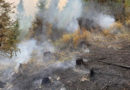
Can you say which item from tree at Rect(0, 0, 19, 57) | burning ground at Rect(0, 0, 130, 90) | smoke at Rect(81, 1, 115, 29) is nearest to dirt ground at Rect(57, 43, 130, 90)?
burning ground at Rect(0, 0, 130, 90)

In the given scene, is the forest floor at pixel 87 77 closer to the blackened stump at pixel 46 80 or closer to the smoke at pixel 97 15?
the blackened stump at pixel 46 80

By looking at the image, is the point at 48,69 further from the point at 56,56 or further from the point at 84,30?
the point at 84,30

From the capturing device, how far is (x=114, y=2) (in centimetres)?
2339

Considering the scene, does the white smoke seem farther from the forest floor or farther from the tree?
the tree

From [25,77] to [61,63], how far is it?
3.12 metres

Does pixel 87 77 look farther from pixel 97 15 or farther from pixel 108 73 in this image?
pixel 97 15

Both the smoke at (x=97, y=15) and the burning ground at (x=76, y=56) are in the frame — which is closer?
the burning ground at (x=76, y=56)

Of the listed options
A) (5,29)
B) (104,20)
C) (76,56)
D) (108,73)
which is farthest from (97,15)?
(5,29)

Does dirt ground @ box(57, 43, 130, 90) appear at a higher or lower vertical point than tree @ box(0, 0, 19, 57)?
lower

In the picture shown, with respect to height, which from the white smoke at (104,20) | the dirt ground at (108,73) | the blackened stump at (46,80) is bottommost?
the blackened stump at (46,80)

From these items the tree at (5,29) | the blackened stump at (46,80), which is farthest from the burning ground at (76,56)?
the tree at (5,29)

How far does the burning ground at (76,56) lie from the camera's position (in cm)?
970

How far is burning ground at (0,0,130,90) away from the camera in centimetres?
970

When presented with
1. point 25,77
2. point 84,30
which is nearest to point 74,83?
point 25,77
